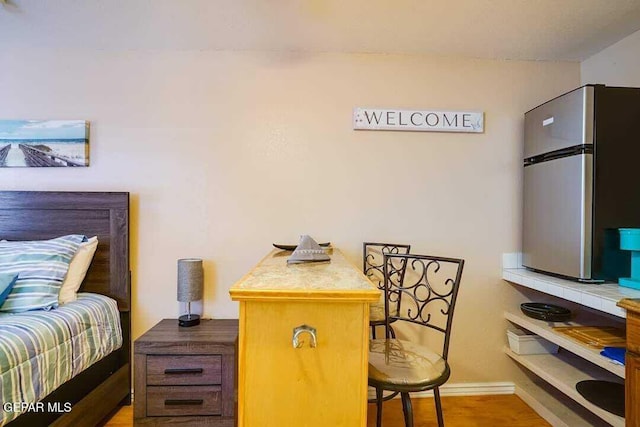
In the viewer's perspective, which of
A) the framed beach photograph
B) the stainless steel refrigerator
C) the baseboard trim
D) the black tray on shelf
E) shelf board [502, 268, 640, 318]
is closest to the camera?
shelf board [502, 268, 640, 318]

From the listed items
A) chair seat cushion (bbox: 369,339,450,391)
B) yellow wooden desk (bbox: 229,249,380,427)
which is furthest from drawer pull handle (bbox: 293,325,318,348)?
chair seat cushion (bbox: 369,339,450,391)

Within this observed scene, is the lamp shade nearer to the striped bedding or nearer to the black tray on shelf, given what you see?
the striped bedding

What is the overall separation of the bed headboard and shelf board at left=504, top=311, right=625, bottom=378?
252 centimetres

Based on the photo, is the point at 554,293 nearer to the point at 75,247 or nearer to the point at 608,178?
the point at 608,178

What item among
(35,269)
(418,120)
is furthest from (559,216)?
(35,269)

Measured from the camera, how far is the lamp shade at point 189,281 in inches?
81.2

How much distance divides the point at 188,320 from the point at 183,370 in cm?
34

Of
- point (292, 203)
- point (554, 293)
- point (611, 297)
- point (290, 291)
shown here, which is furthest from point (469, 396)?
point (290, 291)

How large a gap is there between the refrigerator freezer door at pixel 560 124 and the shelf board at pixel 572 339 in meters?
1.04

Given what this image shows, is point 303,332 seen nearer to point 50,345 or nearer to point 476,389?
point 50,345

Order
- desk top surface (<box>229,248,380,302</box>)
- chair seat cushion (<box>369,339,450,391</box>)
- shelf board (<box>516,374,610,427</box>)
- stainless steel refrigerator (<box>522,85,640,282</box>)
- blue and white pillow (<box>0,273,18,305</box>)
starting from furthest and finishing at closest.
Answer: shelf board (<box>516,374,610,427</box>), stainless steel refrigerator (<box>522,85,640,282</box>), blue and white pillow (<box>0,273,18,305</box>), chair seat cushion (<box>369,339,450,391</box>), desk top surface (<box>229,248,380,302</box>)

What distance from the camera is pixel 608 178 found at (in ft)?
5.82

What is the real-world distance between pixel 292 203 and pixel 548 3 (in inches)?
70.1

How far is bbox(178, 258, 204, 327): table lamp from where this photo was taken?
2061 mm
